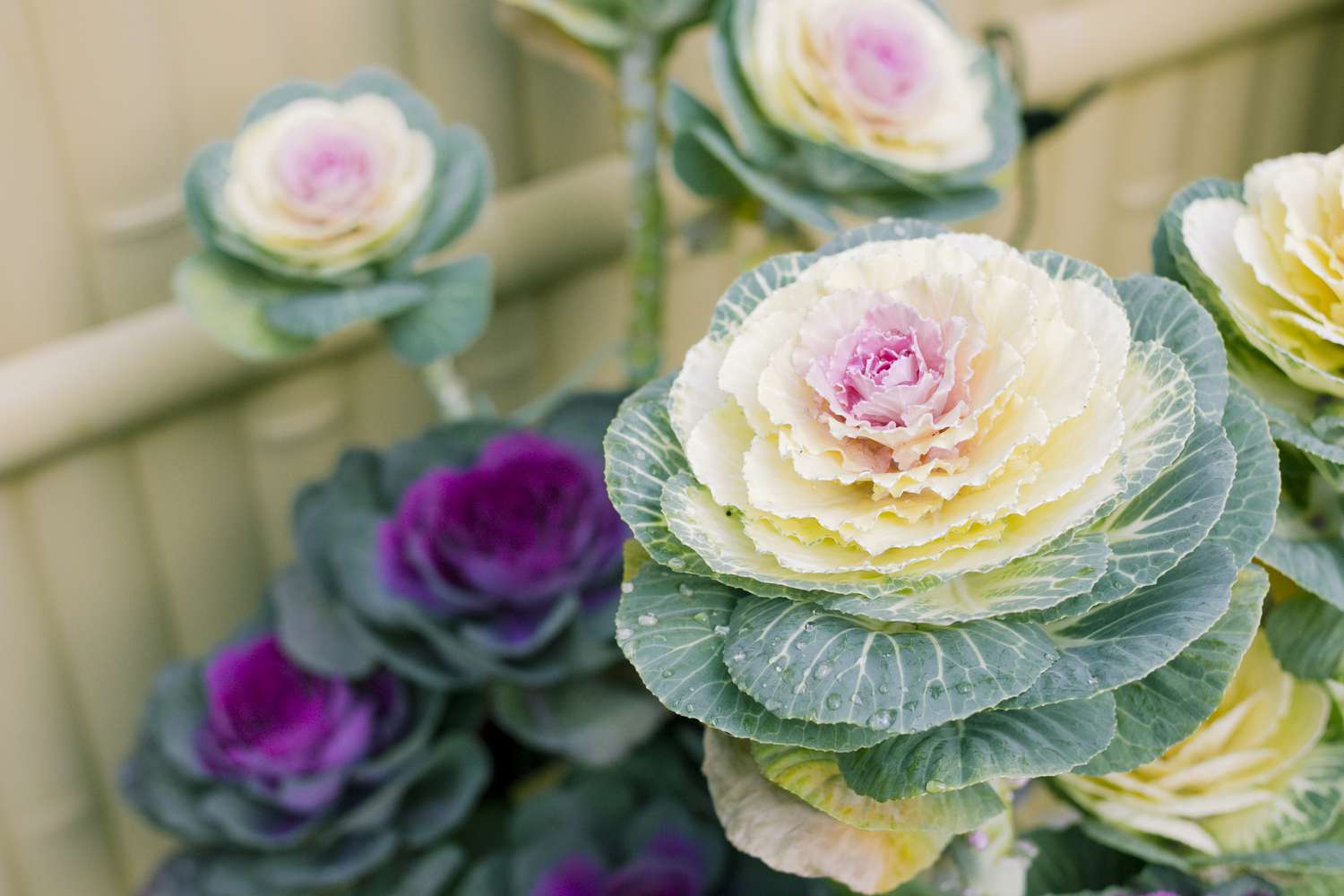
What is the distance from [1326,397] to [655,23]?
0.35 metres

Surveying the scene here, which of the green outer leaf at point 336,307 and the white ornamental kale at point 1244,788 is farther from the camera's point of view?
the green outer leaf at point 336,307

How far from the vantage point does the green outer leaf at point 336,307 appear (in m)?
0.51

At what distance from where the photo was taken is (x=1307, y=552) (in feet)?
1.19

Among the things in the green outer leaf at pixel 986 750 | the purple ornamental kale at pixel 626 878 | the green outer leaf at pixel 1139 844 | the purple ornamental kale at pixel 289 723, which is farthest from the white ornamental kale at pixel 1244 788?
the purple ornamental kale at pixel 289 723

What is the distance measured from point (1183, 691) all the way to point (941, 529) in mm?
89

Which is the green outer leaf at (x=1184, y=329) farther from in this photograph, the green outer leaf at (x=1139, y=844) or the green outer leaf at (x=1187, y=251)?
the green outer leaf at (x=1139, y=844)

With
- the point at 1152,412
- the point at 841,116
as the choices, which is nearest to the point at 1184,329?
the point at 1152,412

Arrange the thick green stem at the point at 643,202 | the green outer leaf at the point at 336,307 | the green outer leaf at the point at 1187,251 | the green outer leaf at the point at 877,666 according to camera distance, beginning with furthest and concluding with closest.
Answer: the thick green stem at the point at 643,202, the green outer leaf at the point at 336,307, the green outer leaf at the point at 1187,251, the green outer leaf at the point at 877,666

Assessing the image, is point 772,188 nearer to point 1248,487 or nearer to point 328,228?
point 328,228

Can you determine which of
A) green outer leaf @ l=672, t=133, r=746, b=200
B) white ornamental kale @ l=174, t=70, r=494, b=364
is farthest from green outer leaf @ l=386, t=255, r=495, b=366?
green outer leaf @ l=672, t=133, r=746, b=200

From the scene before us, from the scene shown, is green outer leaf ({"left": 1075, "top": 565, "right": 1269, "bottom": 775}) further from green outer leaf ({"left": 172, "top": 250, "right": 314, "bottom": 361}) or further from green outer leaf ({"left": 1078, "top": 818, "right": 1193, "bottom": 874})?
green outer leaf ({"left": 172, "top": 250, "right": 314, "bottom": 361})

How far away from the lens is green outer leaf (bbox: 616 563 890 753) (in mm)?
288

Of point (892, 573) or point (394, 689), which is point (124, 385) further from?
point (892, 573)

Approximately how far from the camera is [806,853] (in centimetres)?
35
